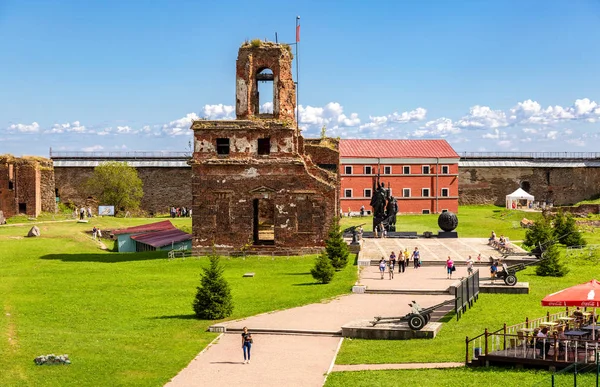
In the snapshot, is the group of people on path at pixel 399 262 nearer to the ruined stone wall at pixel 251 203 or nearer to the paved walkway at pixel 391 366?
the ruined stone wall at pixel 251 203

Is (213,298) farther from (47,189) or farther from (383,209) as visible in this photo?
(47,189)

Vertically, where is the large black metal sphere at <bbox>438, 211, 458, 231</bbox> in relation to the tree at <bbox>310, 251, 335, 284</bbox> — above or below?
above

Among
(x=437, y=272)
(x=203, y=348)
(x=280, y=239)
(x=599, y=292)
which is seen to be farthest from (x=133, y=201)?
(x=599, y=292)

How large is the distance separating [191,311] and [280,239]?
17.9 m

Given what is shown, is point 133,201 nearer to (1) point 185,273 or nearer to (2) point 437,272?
(1) point 185,273

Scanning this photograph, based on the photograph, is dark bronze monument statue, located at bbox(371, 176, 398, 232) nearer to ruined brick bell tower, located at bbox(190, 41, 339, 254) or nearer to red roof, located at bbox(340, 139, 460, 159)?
ruined brick bell tower, located at bbox(190, 41, 339, 254)

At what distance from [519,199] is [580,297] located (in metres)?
66.9

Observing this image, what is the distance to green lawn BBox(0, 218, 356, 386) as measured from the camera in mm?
24078

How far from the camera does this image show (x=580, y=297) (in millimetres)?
23578

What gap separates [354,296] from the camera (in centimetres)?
3666

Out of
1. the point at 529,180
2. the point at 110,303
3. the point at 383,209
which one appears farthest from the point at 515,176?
the point at 110,303

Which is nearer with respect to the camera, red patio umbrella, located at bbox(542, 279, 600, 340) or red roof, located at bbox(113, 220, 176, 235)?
red patio umbrella, located at bbox(542, 279, 600, 340)

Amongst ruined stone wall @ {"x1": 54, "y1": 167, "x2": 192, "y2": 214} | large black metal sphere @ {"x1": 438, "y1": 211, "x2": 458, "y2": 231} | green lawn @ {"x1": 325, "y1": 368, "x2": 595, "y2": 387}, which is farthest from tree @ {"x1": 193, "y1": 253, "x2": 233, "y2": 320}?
ruined stone wall @ {"x1": 54, "y1": 167, "x2": 192, "y2": 214}

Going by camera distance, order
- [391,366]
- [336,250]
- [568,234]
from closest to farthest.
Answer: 1. [391,366]
2. [336,250]
3. [568,234]
